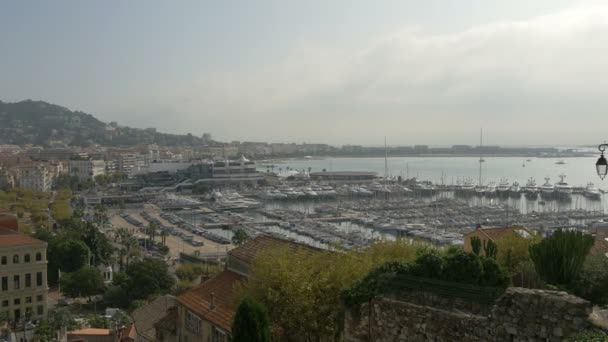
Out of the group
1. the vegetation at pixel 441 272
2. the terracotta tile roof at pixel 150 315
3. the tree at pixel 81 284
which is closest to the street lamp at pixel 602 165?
the vegetation at pixel 441 272

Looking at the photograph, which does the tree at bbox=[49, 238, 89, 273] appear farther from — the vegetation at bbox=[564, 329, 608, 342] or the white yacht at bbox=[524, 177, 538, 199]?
the white yacht at bbox=[524, 177, 538, 199]

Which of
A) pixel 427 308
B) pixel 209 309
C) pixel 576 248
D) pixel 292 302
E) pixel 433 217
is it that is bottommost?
pixel 433 217

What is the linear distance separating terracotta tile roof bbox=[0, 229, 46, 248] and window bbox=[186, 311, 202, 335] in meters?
14.0

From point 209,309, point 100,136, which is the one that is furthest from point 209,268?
point 100,136

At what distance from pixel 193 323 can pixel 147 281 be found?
14.7m

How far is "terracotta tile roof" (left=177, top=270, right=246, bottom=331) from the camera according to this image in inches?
372

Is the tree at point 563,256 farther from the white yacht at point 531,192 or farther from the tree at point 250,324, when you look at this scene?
the white yacht at point 531,192

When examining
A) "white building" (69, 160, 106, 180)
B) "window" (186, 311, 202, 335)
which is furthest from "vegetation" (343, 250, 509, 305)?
"white building" (69, 160, 106, 180)

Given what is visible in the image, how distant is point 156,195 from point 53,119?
424 feet

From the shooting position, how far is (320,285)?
8.02m

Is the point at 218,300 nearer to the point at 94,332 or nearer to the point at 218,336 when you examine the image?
the point at 218,336

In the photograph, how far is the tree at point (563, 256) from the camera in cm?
586

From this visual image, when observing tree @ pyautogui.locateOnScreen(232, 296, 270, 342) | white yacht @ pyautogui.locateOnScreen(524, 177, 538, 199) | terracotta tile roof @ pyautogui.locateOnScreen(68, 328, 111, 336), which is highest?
tree @ pyautogui.locateOnScreen(232, 296, 270, 342)

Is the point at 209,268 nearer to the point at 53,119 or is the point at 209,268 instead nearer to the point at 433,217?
the point at 433,217
